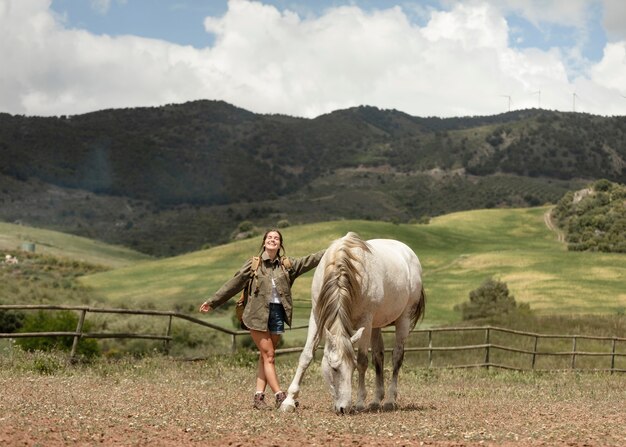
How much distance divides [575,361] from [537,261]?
5206 cm

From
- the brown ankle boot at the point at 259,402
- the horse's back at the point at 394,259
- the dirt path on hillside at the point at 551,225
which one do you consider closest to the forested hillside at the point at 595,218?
the dirt path on hillside at the point at 551,225

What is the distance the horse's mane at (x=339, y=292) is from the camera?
10.9 meters

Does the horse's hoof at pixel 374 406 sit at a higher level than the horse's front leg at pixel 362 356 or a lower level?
lower

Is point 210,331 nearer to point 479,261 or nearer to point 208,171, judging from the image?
point 479,261

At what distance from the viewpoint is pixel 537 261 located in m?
79.6

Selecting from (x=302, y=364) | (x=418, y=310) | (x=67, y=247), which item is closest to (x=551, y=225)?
(x=67, y=247)

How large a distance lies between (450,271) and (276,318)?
70.8 metres

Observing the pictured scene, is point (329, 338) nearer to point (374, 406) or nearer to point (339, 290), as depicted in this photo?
point (339, 290)

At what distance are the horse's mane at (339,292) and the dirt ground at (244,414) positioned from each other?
3.51ft

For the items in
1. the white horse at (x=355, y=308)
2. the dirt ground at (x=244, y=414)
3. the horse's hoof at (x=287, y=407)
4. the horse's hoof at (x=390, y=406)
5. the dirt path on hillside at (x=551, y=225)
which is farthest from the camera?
the dirt path on hillside at (x=551, y=225)

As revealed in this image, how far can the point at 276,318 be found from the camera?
11.8 metres

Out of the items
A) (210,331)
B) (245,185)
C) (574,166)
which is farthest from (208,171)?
(210,331)

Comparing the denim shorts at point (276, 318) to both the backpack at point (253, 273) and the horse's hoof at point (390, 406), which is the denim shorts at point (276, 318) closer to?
the backpack at point (253, 273)

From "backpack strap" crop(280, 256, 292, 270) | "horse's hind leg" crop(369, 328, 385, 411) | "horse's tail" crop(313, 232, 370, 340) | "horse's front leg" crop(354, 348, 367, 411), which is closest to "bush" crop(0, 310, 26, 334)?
"horse's hind leg" crop(369, 328, 385, 411)
